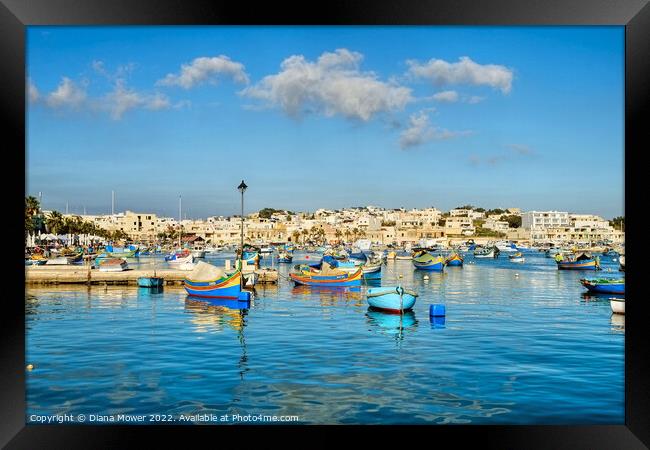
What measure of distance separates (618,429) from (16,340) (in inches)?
184

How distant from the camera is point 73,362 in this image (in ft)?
32.6

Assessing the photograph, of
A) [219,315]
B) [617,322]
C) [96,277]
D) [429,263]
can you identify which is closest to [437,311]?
[617,322]

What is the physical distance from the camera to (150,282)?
24656 millimetres

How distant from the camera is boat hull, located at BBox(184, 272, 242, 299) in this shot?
19.6 m

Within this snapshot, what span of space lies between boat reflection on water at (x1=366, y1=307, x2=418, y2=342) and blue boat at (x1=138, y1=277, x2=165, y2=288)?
10286 millimetres

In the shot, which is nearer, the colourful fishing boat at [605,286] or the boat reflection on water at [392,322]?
the boat reflection on water at [392,322]

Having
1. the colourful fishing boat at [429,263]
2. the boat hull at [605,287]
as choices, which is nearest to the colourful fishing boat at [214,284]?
the boat hull at [605,287]

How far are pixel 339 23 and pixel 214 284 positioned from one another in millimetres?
15798

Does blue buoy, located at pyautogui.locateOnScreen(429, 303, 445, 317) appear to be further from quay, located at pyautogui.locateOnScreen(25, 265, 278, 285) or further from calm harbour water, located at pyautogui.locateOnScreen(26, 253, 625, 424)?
quay, located at pyautogui.locateOnScreen(25, 265, 278, 285)

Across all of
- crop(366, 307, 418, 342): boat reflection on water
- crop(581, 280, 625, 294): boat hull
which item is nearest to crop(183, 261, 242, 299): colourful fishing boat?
crop(366, 307, 418, 342): boat reflection on water

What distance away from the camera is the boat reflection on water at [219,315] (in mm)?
13539

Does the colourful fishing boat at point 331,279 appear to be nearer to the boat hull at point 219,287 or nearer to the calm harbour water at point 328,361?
the calm harbour water at point 328,361

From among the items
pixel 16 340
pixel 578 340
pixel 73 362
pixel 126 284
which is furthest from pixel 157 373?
pixel 126 284

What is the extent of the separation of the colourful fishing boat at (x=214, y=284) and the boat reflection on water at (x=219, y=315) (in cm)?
19
